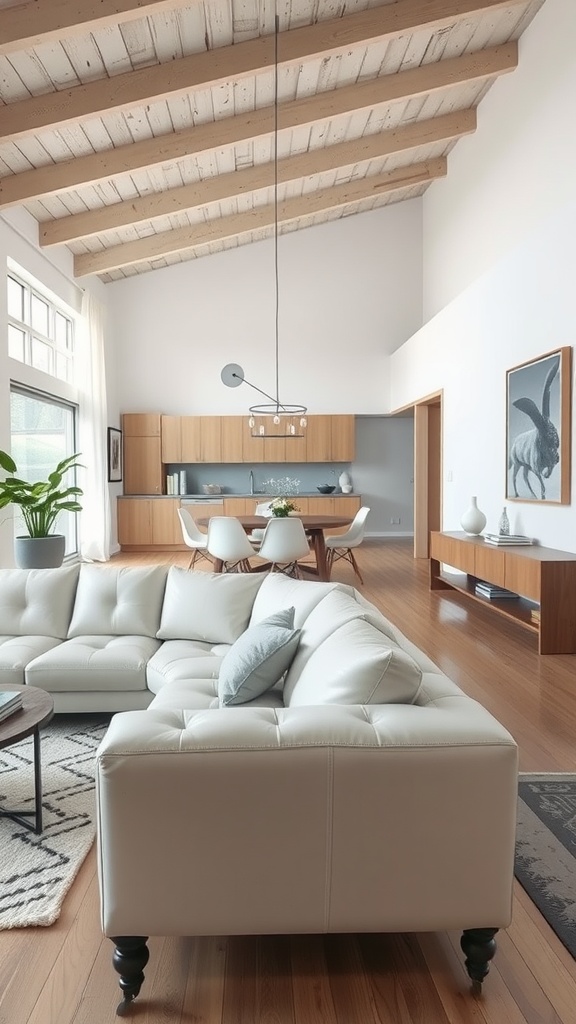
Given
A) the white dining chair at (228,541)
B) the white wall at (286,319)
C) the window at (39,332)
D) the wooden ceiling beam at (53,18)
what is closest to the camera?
the wooden ceiling beam at (53,18)

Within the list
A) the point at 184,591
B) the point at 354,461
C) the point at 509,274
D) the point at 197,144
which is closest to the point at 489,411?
the point at 509,274

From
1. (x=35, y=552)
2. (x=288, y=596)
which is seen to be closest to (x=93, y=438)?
(x=35, y=552)

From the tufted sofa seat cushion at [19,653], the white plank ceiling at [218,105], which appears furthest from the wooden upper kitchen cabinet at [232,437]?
the tufted sofa seat cushion at [19,653]

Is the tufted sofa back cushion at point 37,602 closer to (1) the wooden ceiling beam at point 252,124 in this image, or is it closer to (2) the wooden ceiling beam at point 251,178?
(1) the wooden ceiling beam at point 252,124

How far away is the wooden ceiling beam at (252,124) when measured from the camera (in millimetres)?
5973

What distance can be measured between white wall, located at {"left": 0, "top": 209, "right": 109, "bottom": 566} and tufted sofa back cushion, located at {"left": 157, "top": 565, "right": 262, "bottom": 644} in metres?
3.09

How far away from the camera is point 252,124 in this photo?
6270 millimetres

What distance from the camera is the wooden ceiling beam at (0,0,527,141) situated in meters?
5.00

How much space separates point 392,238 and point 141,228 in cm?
418

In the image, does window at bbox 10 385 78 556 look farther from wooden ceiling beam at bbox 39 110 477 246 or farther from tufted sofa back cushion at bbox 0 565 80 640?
tufted sofa back cushion at bbox 0 565 80 640

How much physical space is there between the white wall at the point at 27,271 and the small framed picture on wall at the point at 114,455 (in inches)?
60.0

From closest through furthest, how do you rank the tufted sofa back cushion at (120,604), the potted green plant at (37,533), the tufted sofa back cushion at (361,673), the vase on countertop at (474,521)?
the tufted sofa back cushion at (361,673) → the tufted sofa back cushion at (120,604) → the potted green plant at (37,533) → the vase on countertop at (474,521)

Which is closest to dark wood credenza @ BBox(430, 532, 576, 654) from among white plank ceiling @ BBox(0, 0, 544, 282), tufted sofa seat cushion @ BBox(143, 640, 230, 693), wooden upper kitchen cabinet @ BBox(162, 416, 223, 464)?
tufted sofa seat cushion @ BBox(143, 640, 230, 693)

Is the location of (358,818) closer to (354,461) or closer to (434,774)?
(434,774)
